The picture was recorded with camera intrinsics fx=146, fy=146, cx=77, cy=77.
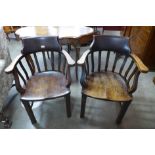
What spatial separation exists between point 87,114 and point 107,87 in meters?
0.47

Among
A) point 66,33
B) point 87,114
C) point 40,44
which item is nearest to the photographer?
point 40,44

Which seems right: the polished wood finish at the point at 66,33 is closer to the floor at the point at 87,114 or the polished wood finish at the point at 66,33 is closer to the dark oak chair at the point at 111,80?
the dark oak chair at the point at 111,80

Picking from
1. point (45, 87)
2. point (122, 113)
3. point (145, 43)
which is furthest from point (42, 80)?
point (145, 43)

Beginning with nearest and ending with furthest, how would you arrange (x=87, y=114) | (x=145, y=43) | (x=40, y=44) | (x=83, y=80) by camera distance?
(x=83, y=80), (x=40, y=44), (x=87, y=114), (x=145, y=43)

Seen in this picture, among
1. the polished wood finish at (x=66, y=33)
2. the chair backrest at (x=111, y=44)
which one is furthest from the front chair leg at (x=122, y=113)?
the polished wood finish at (x=66, y=33)

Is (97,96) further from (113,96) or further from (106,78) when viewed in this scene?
(106,78)

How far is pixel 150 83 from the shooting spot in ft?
7.02

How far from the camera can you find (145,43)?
2.16 meters

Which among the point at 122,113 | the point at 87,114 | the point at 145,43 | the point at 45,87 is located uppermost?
the point at 145,43

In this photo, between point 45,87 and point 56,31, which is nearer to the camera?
point 45,87

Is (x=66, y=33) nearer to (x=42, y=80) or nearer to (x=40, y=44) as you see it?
A: (x=40, y=44)

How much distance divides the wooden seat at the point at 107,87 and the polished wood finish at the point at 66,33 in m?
0.56

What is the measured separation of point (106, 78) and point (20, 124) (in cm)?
107

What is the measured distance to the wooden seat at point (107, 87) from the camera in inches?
52.5
